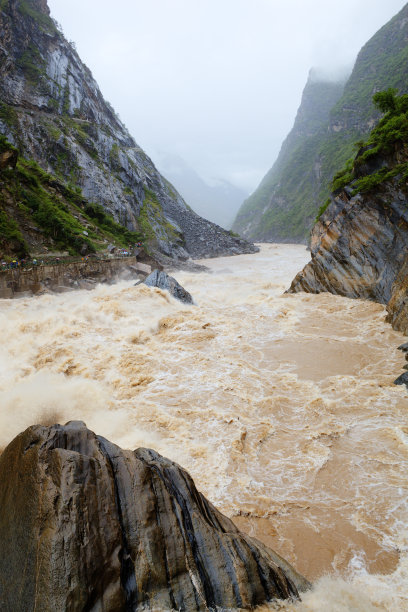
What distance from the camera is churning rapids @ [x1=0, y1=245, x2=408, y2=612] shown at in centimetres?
532

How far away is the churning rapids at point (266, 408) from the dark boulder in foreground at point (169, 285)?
3.34 metres

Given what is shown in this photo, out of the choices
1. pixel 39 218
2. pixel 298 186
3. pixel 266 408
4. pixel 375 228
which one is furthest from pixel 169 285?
pixel 298 186

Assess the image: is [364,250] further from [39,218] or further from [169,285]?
[39,218]

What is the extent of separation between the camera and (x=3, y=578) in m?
3.34

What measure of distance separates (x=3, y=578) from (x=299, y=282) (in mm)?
23121

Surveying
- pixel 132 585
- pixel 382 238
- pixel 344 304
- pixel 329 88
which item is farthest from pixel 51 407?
pixel 329 88

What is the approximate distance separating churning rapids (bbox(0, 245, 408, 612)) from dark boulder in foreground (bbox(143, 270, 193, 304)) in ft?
11.0

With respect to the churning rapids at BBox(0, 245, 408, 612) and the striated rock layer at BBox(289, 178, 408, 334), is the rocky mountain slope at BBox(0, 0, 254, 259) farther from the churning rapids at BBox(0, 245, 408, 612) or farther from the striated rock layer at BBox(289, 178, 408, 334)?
the churning rapids at BBox(0, 245, 408, 612)

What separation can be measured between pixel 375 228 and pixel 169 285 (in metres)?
13.8

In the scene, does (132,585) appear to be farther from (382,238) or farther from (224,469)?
(382,238)

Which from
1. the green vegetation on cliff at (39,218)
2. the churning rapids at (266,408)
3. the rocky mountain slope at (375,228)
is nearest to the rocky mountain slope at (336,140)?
the rocky mountain slope at (375,228)

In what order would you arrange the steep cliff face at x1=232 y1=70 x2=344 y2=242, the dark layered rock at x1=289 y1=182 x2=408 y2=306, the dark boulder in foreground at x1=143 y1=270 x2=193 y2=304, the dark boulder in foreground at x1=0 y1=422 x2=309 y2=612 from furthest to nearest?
the steep cliff face at x1=232 y1=70 x2=344 y2=242
the dark boulder in foreground at x1=143 y1=270 x2=193 y2=304
the dark layered rock at x1=289 y1=182 x2=408 y2=306
the dark boulder in foreground at x1=0 y1=422 x2=309 y2=612

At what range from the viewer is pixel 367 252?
19203 mm

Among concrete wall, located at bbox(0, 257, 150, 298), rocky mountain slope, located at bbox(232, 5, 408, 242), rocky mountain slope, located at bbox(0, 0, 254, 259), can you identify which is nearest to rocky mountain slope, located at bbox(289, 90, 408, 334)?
concrete wall, located at bbox(0, 257, 150, 298)
